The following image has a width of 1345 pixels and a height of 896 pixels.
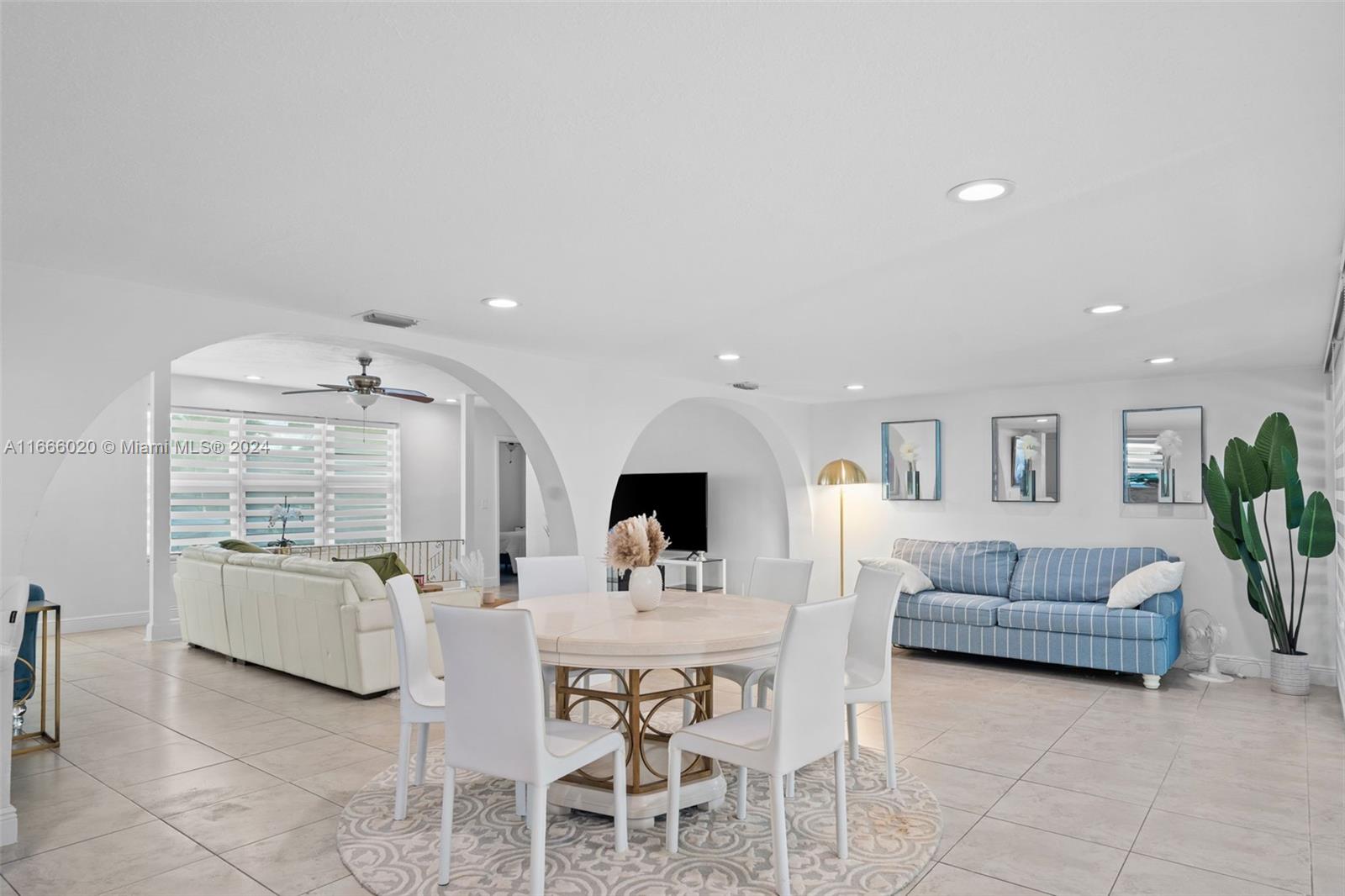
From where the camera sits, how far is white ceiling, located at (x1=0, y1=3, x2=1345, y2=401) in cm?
156

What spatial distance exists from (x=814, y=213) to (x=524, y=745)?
194 cm

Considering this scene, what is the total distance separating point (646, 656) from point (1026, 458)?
509cm

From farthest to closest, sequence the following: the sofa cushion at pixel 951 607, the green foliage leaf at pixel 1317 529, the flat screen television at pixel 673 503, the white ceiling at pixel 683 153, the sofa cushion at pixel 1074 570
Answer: the flat screen television at pixel 673 503
the sofa cushion at pixel 951 607
the sofa cushion at pixel 1074 570
the green foliage leaf at pixel 1317 529
the white ceiling at pixel 683 153

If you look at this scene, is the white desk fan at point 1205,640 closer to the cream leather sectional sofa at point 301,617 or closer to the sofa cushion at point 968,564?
the sofa cushion at point 968,564

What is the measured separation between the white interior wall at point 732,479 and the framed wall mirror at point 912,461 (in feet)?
4.23

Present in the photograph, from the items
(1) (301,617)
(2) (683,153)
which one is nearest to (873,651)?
(2) (683,153)

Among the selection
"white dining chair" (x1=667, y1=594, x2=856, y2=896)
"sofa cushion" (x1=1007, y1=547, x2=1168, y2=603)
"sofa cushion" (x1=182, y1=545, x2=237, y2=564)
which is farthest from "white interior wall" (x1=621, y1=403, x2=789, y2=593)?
"white dining chair" (x1=667, y1=594, x2=856, y2=896)

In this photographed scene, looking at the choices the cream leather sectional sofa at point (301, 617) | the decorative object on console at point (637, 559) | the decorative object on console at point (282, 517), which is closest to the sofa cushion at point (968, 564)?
the decorative object on console at point (637, 559)

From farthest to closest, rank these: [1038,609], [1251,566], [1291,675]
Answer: [1038,609], [1251,566], [1291,675]

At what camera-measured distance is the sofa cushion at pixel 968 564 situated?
6445 mm

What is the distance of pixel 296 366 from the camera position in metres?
7.41

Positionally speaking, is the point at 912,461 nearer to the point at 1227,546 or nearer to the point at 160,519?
the point at 1227,546

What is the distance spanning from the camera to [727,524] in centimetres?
880

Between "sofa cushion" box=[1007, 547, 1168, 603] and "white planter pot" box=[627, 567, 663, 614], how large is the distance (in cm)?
397
